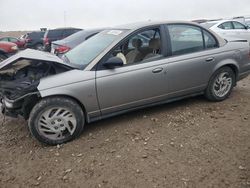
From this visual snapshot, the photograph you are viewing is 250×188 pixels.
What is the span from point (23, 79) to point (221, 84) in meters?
3.39

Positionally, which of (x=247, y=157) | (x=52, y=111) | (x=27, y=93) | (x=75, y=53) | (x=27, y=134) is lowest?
(x=27, y=134)

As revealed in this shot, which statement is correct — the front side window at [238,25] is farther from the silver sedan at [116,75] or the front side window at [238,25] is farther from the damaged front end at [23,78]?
the damaged front end at [23,78]

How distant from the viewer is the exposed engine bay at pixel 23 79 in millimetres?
3883

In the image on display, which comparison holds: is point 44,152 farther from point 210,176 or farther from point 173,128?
point 210,176

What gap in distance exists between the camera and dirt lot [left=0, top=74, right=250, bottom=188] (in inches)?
121

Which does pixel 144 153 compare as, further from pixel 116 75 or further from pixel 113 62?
pixel 113 62

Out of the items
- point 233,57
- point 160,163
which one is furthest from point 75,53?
point 233,57

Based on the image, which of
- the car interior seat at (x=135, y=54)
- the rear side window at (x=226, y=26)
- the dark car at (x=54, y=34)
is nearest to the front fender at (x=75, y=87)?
the car interior seat at (x=135, y=54)

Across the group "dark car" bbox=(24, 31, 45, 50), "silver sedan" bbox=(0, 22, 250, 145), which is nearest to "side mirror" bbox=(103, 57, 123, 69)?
"silver sedan" bbox=(0, 22, 250, 145)

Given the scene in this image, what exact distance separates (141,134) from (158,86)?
0.85 m

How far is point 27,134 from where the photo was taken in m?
4.38

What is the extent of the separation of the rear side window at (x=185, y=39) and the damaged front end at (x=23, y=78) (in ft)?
5.74

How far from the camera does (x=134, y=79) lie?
167 inches

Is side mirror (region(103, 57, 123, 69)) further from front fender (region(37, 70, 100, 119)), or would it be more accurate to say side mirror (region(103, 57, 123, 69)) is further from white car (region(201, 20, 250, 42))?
white car (region(201, 20, 250, 42))
